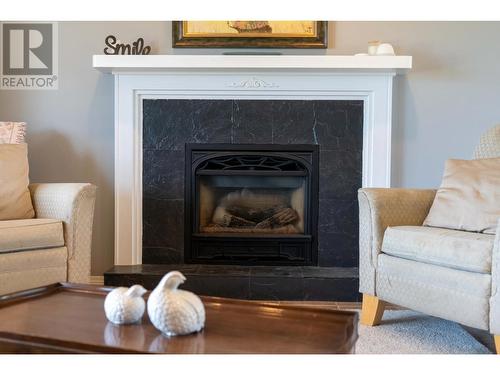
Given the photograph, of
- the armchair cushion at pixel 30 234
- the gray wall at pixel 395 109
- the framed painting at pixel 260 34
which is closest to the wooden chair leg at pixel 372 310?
the gray wall at pixel 395 109

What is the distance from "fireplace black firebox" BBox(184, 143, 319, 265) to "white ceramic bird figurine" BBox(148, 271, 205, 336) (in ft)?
6.71

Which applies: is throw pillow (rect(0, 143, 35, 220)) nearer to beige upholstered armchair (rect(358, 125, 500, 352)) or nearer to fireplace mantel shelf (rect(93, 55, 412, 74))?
fireplace mantel shelf (rect(93, 55, 412, 74))

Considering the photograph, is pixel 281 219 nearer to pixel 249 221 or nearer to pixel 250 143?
pixel 249 221

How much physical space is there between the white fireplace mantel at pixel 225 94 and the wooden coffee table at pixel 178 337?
179 cm

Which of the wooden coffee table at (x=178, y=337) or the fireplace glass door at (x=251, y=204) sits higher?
the fireplace glass door at (x=251, y=204)

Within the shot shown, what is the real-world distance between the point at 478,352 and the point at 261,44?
2132 millimetres

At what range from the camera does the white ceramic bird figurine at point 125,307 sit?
1.51m

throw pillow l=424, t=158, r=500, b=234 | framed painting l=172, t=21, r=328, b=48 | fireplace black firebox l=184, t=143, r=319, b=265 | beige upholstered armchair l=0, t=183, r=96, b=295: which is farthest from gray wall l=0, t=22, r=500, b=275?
throw pillow l=424, t=158, r=500, b=234

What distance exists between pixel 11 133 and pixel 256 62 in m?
1.45

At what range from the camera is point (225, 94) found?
3.46 m

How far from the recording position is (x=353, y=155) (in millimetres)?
3482

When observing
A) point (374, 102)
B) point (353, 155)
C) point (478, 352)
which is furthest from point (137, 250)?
point (478, 352)

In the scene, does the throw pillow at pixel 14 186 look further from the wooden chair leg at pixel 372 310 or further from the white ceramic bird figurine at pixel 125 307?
the wooden chair leg at pixel 372 310
